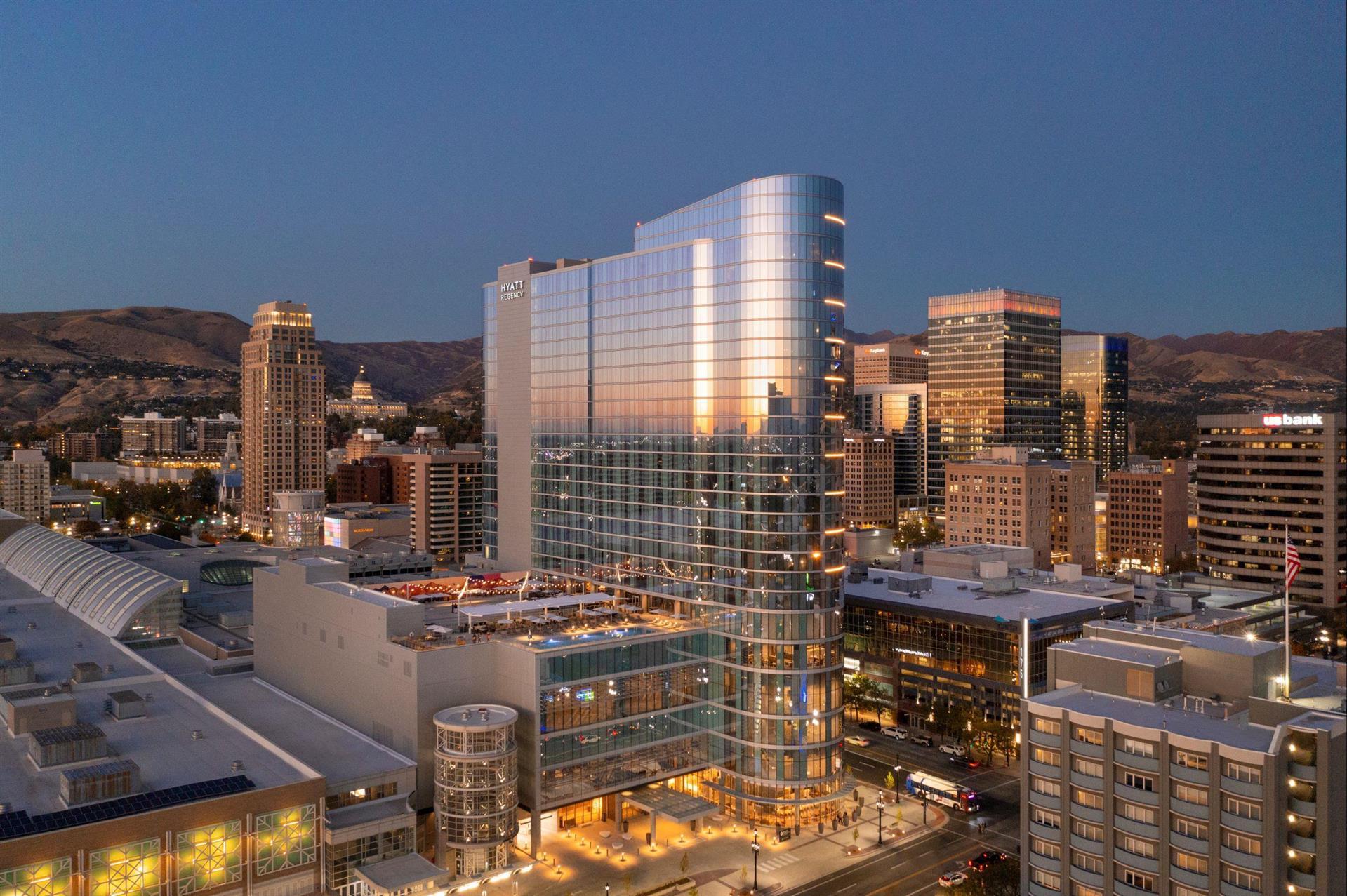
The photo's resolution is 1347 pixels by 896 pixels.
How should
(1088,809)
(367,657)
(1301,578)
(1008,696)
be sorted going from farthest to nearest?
(1301,578) < (1008,696) < (367,657) < (1088,809)

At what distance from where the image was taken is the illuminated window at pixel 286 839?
59656mm

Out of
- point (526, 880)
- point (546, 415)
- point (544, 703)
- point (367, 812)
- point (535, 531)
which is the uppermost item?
point (546, 415)

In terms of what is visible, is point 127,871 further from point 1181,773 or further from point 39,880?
point 1181,773

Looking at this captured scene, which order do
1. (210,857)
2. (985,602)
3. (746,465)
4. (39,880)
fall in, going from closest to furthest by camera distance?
(39,880) → (210,857) → (746,465) → (985,602)

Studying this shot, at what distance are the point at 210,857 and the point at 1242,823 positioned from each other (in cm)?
5925

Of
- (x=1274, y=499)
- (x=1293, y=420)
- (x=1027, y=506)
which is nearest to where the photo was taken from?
(x=1293, y=420)

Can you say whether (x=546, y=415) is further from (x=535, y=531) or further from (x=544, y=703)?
(x=544, y=703)

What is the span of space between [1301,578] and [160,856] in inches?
6571

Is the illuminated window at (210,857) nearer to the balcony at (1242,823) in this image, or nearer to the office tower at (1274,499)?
the balcony at (1242,823)

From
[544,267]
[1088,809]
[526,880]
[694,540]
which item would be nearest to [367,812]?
[526,880]

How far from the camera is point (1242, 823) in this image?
54594 millimetres

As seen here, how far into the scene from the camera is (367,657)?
80.4 metres

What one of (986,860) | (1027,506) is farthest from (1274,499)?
(986,860)

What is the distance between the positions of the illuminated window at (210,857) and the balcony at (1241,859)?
2249 inches
